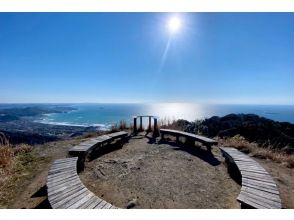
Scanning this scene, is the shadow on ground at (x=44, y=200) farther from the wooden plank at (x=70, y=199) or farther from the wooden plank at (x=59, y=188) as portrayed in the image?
the wooden plank at (x=70, y=199)

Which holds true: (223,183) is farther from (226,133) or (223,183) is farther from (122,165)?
(226,133)

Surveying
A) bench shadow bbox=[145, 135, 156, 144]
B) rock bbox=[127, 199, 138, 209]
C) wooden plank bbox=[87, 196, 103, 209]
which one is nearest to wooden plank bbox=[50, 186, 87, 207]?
wooden plank bbox=[87, 196, 103, 209]

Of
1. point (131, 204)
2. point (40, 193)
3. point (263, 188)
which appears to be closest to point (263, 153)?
point (263, 188)

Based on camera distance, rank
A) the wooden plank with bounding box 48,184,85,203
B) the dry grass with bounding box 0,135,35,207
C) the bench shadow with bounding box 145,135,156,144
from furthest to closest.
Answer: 1. the bench shadow with bounding box 145,135,156,144
2. the dry grass with bounding box 0,135,35,207
3. the wooden plank with bounding box 48,184,85,203

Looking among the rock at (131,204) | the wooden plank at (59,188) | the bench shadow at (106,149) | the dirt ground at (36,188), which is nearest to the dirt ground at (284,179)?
the rock at (131,204)

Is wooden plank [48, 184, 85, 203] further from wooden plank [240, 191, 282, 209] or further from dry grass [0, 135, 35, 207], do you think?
wooden plank [240, 191, 282, 209]

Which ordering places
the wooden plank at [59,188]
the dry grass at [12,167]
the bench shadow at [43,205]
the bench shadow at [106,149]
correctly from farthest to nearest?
the bench shadow at [106,149] < the dry grass at [12,167] < the bench shadow at [43,205] < the wooden plank at [59,188]
